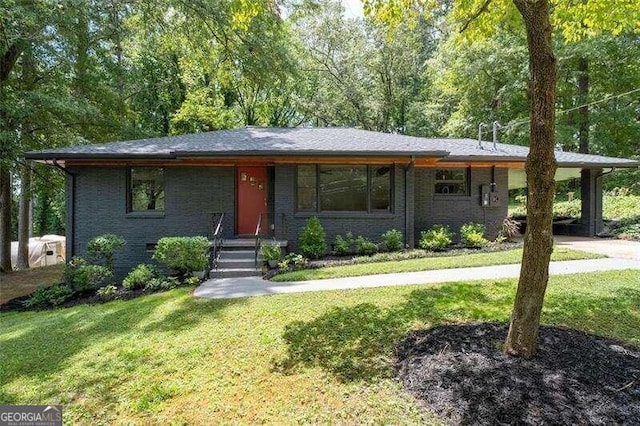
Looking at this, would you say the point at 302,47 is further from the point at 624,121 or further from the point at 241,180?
the point at 624,121

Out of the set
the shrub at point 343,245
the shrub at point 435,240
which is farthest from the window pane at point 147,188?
the shrub at point 435,240

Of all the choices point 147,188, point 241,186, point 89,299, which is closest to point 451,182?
point 241,186

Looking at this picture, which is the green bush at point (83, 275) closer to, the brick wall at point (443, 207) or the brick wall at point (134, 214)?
the brick wall at point (134, 214)

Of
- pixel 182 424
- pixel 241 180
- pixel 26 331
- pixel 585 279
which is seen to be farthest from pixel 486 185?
pixel 26 331

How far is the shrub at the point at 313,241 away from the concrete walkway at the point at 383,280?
1.99m

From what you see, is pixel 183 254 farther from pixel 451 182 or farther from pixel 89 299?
pixel 451 182

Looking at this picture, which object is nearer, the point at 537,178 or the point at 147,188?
the point at 537,178

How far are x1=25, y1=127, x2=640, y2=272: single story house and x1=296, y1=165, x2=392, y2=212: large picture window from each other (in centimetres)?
3

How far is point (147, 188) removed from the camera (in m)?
10.4

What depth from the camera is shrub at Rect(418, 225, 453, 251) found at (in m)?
10.2

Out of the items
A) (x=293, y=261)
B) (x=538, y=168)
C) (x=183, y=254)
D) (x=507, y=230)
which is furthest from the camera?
(x=507, y=230)

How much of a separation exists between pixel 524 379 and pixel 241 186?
889cm

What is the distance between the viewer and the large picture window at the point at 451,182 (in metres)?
11.6

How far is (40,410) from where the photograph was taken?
3.47 meters
